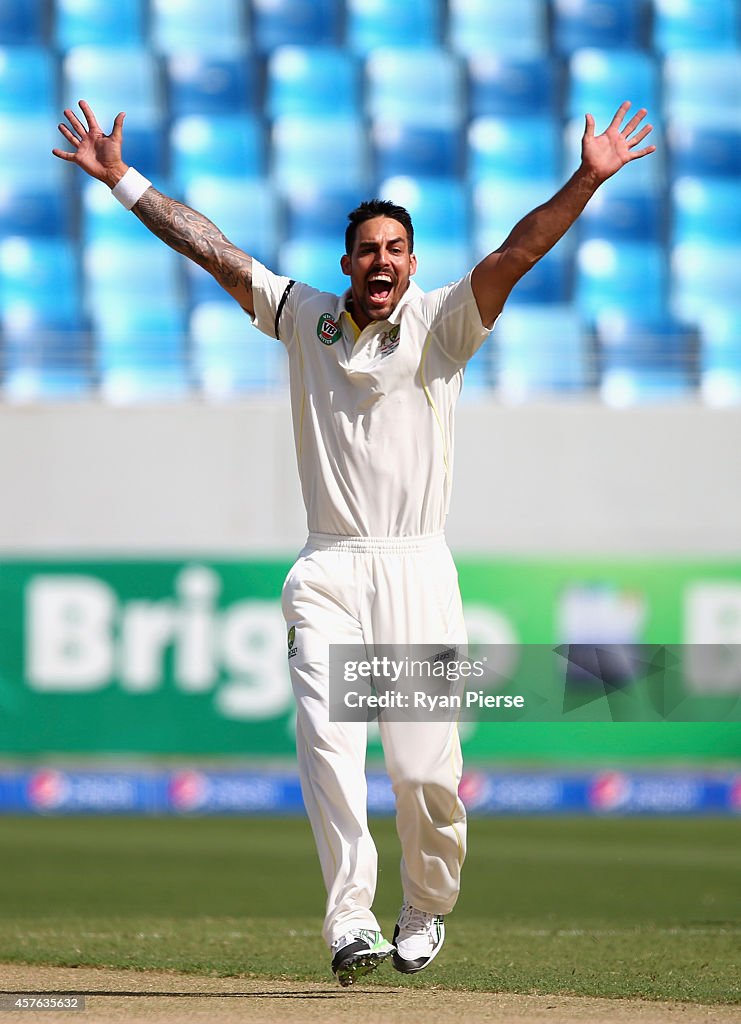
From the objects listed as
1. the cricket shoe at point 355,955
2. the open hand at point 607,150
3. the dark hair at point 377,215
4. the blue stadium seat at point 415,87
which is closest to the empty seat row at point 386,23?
the blue stadium seat at point 415,87

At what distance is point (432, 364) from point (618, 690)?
8.49m

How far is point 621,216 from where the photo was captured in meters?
17.6

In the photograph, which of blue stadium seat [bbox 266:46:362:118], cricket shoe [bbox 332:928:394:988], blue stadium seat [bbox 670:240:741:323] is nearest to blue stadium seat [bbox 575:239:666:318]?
blue stadium seat [bbox 670:240:741:323]

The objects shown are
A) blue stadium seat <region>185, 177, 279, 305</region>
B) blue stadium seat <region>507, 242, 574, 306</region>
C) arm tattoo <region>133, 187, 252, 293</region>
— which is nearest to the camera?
arm tattoo <region>133, 187, 252, 293</region>

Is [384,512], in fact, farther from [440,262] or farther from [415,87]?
[415,87]

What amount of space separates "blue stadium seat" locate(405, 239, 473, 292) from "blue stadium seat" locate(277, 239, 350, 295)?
0.79 metres

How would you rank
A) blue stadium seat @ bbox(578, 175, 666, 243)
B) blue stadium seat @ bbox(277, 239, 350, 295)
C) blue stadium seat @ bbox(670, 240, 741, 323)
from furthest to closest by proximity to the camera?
blue stadium seat @ bbox(578, 175, 666, 243)
blue stadium seat @ bbox(670, 240, 741, 323)
blue stadium seat @ bbox(277, 239, 350, 295)

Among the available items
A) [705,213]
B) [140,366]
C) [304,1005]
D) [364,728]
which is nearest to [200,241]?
[364,728]

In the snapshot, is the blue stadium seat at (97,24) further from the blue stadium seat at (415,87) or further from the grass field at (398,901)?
the grass field at (398,901)

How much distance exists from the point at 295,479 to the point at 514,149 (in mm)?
6038

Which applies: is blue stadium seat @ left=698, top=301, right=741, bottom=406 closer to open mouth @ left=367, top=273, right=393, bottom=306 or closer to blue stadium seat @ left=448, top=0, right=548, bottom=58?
blue stadium seat @ left=448, top=0, right=548, bottom=58

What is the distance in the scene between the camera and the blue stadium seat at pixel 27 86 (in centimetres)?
1791

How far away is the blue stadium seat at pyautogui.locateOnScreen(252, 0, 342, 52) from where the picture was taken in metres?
19.0

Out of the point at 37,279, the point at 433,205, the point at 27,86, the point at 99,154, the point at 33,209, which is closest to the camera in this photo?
the point at 99,154
